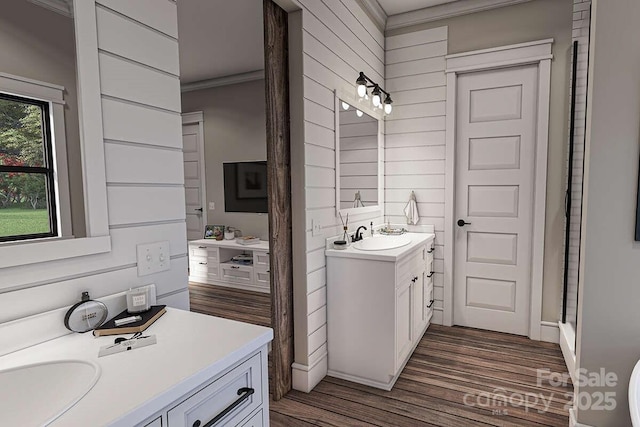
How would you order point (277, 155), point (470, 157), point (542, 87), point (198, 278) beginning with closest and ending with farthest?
point (277, 155), point (542, 87), point (470, 157), point (198, 278)

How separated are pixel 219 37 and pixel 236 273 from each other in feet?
9.38

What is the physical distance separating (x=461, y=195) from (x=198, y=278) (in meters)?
3.73

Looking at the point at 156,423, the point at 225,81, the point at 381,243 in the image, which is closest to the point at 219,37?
the point at 225,81

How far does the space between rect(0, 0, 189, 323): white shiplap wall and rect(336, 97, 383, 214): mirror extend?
4.83 feet

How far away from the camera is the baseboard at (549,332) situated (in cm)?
308

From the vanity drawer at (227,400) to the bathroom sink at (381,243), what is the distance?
1666mm

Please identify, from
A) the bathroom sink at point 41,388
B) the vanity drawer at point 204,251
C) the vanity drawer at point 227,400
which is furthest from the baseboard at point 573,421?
the vanity drawer at point 204,251

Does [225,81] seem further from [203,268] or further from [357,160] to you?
[357,160]

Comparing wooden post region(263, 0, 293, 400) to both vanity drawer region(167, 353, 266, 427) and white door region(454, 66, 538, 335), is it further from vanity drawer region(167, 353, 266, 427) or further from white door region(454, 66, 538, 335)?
white door region(454, 66, 538, 335)

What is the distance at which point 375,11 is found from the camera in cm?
325

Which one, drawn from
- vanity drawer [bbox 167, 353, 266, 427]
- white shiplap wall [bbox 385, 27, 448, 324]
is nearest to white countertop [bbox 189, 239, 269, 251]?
white shiplap wall [bbox 385, 27, 448, 324]

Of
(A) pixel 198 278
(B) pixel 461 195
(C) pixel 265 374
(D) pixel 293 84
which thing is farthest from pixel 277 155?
(A) pixel 198 278

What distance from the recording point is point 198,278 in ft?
17.0

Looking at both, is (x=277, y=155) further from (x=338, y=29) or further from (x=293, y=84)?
(x=338, y=29)
